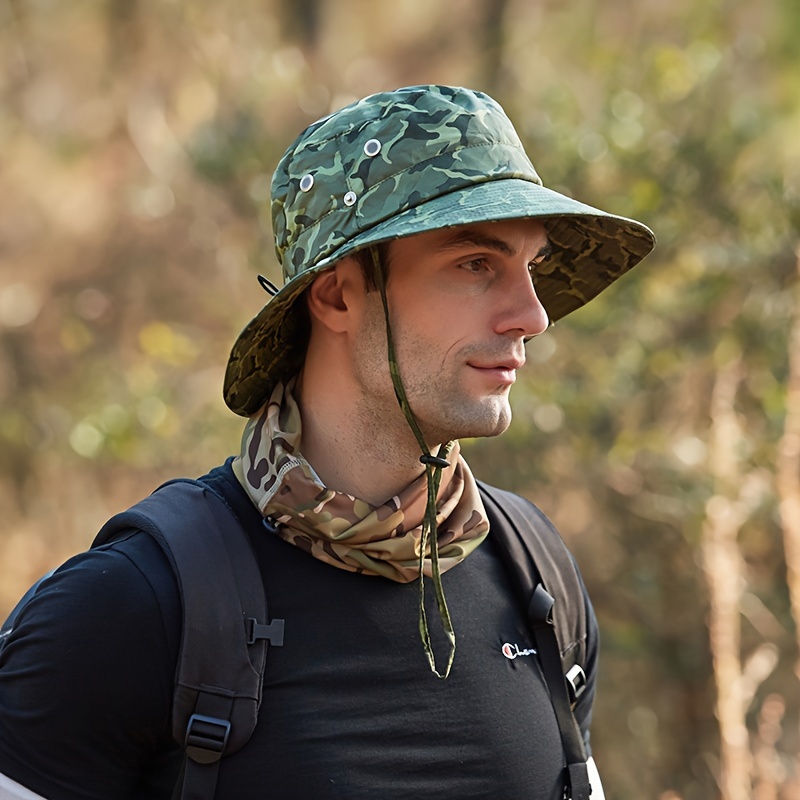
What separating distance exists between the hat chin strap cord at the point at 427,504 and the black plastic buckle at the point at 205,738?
37 cm

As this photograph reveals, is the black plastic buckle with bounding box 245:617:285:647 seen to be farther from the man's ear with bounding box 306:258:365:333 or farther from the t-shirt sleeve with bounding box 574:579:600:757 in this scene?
the t-shirt sleeve with bounding box 574:579:600:757

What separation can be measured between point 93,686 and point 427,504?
62cm

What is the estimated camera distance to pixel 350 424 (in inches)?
82.0

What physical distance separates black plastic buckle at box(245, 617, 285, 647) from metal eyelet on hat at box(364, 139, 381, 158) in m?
0.78

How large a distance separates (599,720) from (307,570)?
4.48m

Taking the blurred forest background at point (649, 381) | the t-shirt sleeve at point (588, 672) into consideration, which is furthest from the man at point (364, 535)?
the blurred forest background at point (649, 381)

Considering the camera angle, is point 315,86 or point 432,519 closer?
point 432,519

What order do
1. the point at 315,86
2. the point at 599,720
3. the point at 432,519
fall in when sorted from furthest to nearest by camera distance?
the point at 315,86
the point at 599,720
the point at 432,519

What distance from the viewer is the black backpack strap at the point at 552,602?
6.79 feet

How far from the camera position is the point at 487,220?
1.85 m

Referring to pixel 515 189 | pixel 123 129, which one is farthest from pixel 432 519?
pixel 123 129

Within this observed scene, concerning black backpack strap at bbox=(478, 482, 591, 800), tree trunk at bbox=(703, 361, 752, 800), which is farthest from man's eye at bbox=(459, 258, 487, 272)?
tree trunk at bbox=(703, 361, 752, 800)

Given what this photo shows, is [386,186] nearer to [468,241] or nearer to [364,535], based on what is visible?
[468,241]

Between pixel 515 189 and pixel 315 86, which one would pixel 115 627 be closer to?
pixel 515 189
